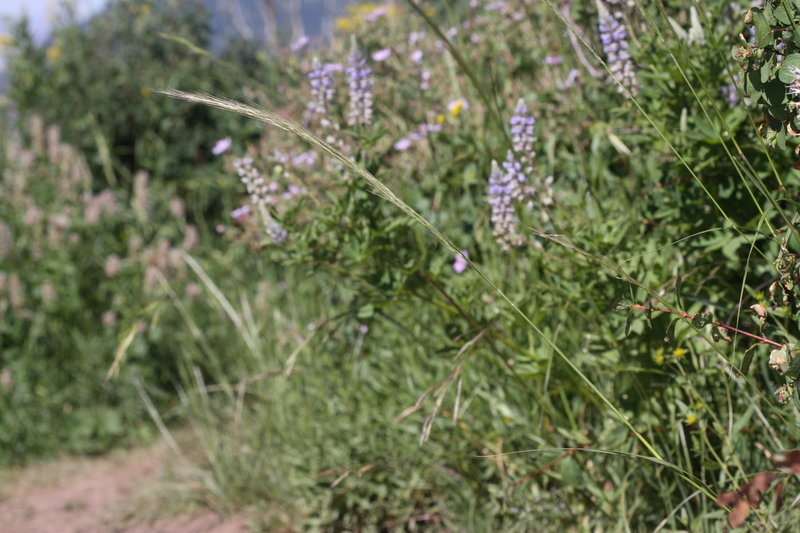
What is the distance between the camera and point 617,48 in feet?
7.06

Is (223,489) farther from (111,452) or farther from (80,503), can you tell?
(111,452)

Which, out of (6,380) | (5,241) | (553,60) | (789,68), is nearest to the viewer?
(789,68)

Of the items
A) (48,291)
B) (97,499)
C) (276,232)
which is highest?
(276,232)

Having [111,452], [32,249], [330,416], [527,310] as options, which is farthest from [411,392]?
[32,249]

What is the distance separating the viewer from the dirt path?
301cm

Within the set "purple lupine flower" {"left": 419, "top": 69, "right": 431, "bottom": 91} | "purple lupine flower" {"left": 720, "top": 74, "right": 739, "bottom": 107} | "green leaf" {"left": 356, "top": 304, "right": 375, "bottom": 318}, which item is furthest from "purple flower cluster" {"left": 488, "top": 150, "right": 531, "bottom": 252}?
"purple lupine flower" {"left": 419, "top": 69, "right": 431, "bottom": 91}

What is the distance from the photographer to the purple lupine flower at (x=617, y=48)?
6.96 feet

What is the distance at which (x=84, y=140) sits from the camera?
5750 mm

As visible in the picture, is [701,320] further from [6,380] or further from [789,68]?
[6,380]

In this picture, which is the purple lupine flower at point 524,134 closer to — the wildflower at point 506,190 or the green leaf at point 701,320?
the wildflower at point 506,190

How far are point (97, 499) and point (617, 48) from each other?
8.94ft

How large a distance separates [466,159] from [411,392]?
0.90 meters

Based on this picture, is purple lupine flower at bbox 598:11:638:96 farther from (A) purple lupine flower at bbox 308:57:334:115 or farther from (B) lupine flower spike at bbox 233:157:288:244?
(B) lupine flower spike at bbox 233:157:288:244

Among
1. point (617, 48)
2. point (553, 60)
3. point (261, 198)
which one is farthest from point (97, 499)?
point (617, 48)
